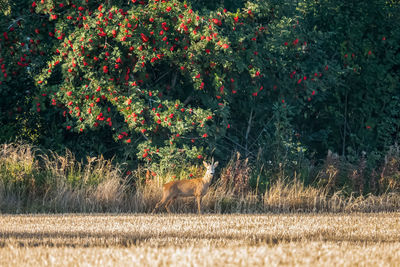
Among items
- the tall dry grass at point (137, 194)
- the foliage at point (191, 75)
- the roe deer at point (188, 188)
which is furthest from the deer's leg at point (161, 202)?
the foliage at point (191, 75)

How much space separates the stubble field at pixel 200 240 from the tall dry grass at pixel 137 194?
47.9 inches

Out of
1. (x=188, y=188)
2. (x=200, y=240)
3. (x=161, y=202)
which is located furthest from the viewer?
(x=161, y=202)

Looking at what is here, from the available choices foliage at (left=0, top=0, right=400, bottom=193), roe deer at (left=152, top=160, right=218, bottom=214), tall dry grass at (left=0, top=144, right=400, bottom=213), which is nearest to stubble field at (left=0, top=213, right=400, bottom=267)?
roe deer at (left=152, top=160, right=218, bottom=214)

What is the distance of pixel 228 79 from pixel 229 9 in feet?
8.44

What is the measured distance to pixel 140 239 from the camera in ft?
28.5

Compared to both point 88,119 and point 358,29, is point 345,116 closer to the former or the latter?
point 358,29

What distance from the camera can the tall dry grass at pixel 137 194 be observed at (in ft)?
43.4

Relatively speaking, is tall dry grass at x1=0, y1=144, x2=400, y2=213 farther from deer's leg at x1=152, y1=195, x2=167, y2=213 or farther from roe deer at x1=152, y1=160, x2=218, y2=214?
roe deer at x1=152, y1=160, x2=218, y2=214

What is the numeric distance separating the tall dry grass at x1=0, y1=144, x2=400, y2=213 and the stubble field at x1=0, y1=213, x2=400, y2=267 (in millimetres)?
1217

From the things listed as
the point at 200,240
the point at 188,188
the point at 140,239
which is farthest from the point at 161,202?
the point at 200,240

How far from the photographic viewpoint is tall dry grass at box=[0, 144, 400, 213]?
1323 cm

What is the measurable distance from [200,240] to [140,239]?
2.51 ft

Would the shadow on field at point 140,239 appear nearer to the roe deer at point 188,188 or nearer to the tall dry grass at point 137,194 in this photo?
the roe deer at point 188,188

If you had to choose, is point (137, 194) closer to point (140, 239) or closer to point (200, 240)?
point (140, 239)
